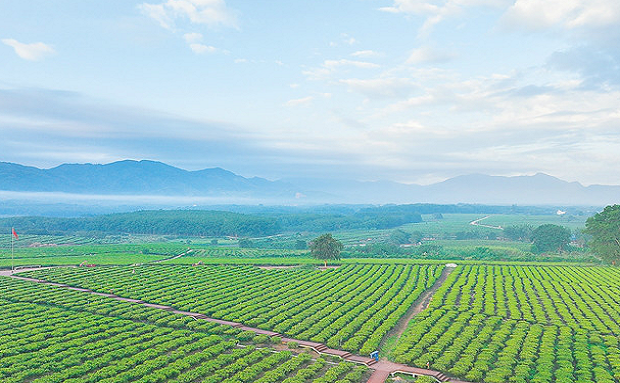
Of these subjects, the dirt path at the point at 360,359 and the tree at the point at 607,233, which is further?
the tree at the point at 607,233

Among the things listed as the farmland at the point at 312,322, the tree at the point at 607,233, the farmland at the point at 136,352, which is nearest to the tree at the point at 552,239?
the tree at the point at 607,233

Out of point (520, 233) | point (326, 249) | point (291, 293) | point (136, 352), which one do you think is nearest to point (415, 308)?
point (291, 293)

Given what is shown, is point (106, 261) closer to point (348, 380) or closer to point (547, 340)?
point (348, 380)

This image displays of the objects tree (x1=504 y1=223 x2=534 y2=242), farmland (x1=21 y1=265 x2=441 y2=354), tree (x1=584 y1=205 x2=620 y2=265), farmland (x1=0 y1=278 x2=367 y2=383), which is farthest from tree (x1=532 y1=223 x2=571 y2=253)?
farmland (x1=0 y1=278 x2=367 y2=383)

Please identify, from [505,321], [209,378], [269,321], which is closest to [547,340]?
[505,321]

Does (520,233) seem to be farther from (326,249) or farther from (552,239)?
(326,249)

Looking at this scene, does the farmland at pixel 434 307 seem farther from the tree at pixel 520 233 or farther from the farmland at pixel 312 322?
the tree at pixel 520 233
